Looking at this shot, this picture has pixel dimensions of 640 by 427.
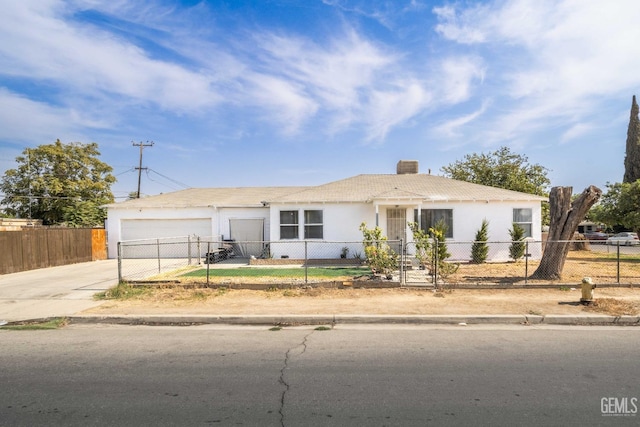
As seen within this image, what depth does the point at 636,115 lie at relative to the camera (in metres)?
36.5

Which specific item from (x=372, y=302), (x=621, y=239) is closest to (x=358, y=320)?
(x=372, y=302)

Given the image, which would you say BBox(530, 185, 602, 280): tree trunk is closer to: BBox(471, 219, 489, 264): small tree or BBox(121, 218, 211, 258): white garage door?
BBox(471, 219, 489, 264): small tree

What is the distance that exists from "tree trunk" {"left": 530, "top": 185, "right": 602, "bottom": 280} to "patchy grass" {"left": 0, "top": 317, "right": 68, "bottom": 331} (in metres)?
12.6

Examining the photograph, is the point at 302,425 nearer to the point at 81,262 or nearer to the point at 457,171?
the point at 81,262

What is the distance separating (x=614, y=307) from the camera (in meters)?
7.75

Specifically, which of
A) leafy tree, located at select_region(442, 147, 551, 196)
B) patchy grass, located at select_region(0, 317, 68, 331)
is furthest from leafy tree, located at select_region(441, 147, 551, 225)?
patchy grass, located at select_region(0, 317, 68, 331)

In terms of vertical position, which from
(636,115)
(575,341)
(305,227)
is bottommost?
(575,341)

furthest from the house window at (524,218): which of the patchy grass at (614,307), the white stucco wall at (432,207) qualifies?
the patchy grass at (614,307)

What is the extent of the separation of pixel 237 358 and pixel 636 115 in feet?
155

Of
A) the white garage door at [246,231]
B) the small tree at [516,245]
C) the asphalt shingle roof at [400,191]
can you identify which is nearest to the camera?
the small tree at [516,245]

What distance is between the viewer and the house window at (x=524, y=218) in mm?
16766

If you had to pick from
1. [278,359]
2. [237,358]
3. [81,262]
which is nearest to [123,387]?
[237,358]

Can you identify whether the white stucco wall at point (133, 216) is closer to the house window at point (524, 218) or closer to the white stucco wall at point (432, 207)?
the white stucco wall at point (432, 207)

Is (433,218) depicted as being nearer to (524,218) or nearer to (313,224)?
(524,218)
